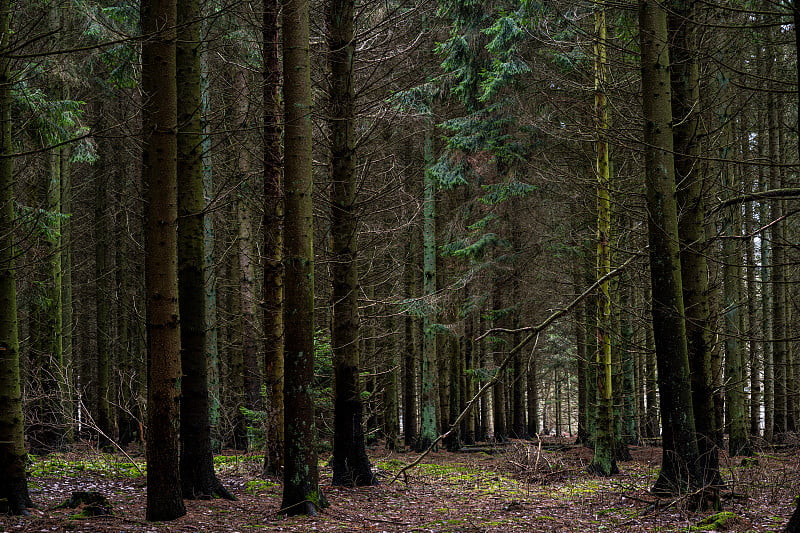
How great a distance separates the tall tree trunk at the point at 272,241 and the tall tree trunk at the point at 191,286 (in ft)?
5.83

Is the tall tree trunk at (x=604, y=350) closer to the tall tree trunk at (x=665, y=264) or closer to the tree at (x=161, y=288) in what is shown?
the tall tree trunk at (x=665, y=264)

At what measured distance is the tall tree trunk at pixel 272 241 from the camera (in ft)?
33.1

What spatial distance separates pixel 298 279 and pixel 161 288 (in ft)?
5.65

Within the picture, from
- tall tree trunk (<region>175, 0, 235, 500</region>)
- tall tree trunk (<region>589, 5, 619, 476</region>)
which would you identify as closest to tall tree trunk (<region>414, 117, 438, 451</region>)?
tall tree trunk (<region>589, 5, 619, 476</region>)

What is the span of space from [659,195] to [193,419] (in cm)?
670

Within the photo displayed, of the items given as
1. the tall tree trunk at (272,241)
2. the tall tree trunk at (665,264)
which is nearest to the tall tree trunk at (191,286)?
the tall tree trunk at (272,241)

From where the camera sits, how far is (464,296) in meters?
21.2

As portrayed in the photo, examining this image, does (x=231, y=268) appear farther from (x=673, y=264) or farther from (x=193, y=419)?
(x=673, y=264)

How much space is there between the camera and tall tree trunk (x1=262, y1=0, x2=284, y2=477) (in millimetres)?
10078

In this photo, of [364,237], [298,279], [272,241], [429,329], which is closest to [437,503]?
[298,279]

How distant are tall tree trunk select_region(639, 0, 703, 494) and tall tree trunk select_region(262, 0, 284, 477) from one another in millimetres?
5713

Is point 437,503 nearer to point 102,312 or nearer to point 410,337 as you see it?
point 102,312

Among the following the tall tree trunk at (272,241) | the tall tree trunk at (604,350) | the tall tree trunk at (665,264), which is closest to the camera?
the tall tree trunk at (665,264)

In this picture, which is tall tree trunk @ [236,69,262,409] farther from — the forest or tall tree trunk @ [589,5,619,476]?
tall tree trunk @ [589,5,619,476]
